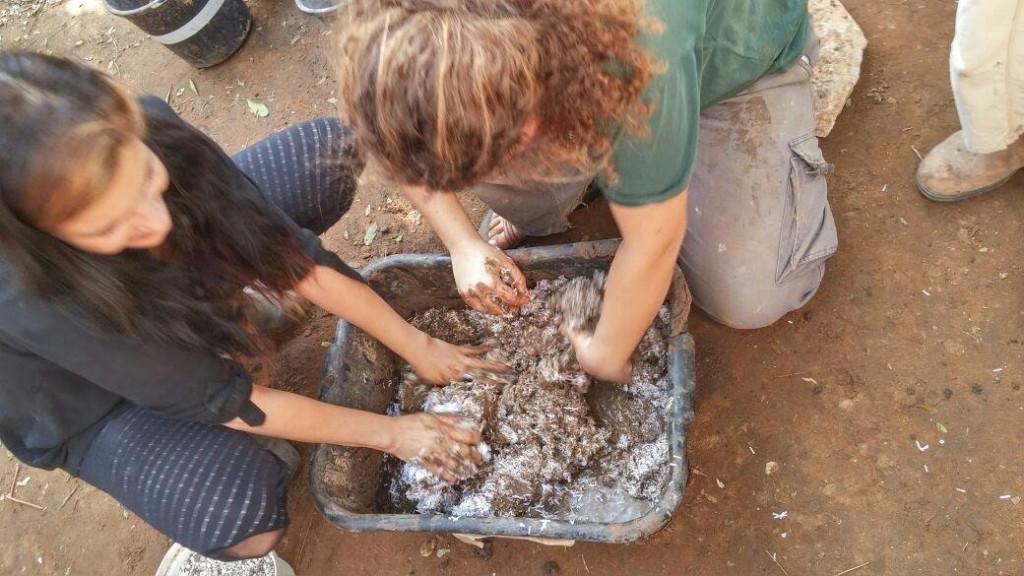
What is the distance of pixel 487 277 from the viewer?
1.52 meters

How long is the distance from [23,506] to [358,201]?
1.35 m

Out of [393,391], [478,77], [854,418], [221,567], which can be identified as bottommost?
[221,567]

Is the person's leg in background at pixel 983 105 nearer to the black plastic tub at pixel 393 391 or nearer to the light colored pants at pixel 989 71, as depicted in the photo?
the light colored pants at pixel 989 71

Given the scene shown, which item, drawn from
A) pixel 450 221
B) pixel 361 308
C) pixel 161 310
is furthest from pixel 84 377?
pixel 450 221

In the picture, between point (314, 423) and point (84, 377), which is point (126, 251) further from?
point (314, 423)

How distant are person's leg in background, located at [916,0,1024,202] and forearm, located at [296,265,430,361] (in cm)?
139

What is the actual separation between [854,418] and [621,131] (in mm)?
1075

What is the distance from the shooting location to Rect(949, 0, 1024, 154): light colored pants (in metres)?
1.44

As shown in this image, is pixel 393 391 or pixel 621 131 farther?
pixel 393 391

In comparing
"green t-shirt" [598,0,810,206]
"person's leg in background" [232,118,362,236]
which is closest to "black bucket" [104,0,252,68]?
"person's leg in background" [232,118,362,236]

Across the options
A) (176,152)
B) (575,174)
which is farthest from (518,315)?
(176,152)

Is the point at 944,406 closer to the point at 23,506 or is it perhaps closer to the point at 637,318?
the point at 637,318

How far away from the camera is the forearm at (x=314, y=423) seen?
4.34ft

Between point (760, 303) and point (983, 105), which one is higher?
point (983, 105)
